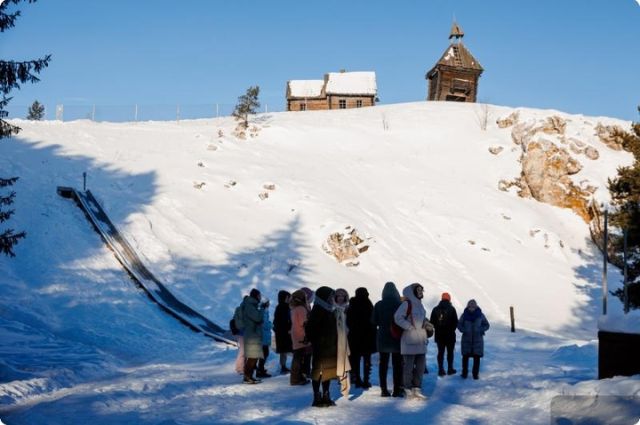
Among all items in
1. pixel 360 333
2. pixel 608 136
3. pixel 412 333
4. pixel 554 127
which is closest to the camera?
pixel 412 333

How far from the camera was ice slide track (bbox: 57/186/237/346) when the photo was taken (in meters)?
17.8

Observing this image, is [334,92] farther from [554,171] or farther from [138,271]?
[138,271]

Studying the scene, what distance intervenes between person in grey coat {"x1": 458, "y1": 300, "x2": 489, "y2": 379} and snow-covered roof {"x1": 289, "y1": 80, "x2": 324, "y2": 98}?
65.2 metres

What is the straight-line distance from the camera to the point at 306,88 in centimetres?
7619

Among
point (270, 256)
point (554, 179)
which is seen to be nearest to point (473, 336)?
point (270, 256)

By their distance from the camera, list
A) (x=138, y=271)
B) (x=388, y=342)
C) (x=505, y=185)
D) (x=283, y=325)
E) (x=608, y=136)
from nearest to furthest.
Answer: (x=388, y=342)
(x=283, y=325)
(x=138, y=271)
(x=505, y=185)
(x=608, y=136)

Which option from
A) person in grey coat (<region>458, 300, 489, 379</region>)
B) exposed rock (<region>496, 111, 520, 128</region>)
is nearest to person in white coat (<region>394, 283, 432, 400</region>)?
person in grey coat (<region>458, 300, 489, 379</region>)

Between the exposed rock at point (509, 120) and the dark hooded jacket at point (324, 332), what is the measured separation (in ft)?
148

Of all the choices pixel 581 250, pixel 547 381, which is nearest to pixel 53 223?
pixel 547 381

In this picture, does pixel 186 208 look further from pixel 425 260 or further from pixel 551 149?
pixel 551 149

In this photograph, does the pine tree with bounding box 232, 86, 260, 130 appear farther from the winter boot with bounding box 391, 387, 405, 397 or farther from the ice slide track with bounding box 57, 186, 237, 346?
the winter boot with bounding box 391, 387, 405, 397

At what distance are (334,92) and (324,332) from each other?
6660 centimetres

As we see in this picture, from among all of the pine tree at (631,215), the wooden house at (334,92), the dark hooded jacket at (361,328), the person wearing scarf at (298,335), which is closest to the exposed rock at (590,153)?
the pine tree at (631,215)

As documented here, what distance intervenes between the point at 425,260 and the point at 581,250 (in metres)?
11.8
